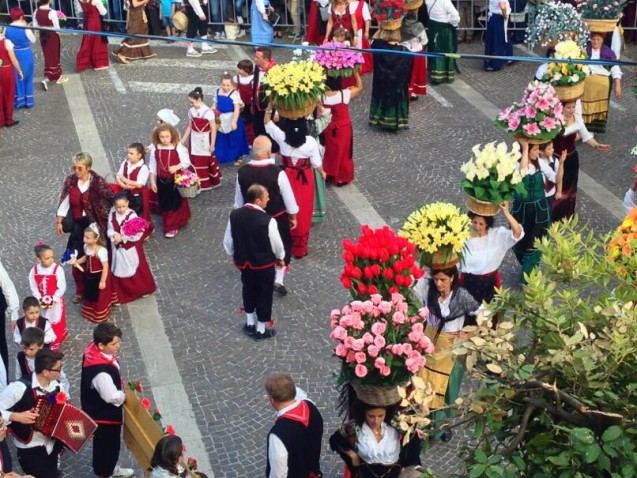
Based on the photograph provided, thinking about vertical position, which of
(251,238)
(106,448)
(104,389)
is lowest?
(106,448)

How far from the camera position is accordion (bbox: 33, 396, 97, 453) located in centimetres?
740

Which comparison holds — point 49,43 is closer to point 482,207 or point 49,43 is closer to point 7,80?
point 7,80

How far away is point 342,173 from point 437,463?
5397 millimetres

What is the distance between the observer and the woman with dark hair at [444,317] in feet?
25.9

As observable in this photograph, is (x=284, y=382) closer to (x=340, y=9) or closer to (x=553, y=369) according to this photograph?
(x=553, y=369)

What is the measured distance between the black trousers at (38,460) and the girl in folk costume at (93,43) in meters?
10.4

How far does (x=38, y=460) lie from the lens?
7.57 m

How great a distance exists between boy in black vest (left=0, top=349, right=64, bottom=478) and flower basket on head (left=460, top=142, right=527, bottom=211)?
3.49 meters

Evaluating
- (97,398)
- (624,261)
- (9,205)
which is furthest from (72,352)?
(624,261)

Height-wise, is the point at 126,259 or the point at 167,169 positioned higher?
the point at 167,169

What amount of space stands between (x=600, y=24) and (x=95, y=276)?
762cm

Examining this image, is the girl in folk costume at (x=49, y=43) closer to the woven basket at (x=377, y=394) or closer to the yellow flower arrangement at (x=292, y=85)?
the yellow flower arrangement at (x=292, y=85)

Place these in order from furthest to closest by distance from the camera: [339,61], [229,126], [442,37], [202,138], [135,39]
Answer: [135,39] → [442,37] → [229,126] → [202,138] → [339,61]

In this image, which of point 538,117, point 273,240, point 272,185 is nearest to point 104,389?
point 273,240
